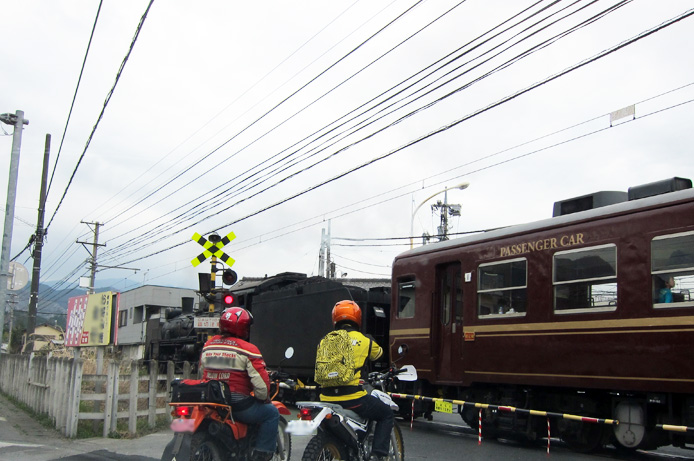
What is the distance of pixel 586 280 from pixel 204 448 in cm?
586

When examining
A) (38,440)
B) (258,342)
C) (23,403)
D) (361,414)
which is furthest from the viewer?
(258,342)

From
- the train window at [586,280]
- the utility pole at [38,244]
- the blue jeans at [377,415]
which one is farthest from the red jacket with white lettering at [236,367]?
the utility pole at [38,244]

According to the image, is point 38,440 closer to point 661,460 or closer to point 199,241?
point 199,241

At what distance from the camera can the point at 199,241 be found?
14.2m

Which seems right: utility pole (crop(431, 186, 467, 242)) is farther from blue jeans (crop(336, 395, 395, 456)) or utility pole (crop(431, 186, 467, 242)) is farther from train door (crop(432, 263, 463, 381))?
blue jeans (crop(336, 395, 395, 456))

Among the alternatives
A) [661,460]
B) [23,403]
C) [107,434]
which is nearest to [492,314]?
[661,460]

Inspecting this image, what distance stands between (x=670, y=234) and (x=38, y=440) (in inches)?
373

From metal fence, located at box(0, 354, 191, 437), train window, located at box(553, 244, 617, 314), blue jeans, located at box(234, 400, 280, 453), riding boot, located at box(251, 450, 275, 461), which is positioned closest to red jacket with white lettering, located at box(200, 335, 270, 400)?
blue jeans, located at box(234, 400, 280, 453)

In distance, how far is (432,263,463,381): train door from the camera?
1133cm

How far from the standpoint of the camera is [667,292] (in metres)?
8.21

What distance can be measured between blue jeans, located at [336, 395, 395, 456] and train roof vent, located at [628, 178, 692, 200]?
5143mm

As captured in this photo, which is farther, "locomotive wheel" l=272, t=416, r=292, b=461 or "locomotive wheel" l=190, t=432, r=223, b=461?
"locomotive wheel" l=272, t=416, r=292, b=461

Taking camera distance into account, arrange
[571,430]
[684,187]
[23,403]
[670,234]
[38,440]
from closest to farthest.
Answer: [670,234] → [684,187] → [571,430] → [38,440] → [23,403]

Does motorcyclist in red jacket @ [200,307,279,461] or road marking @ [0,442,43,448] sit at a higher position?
motorcyclist in red jacket @ [200,307,279,461]
